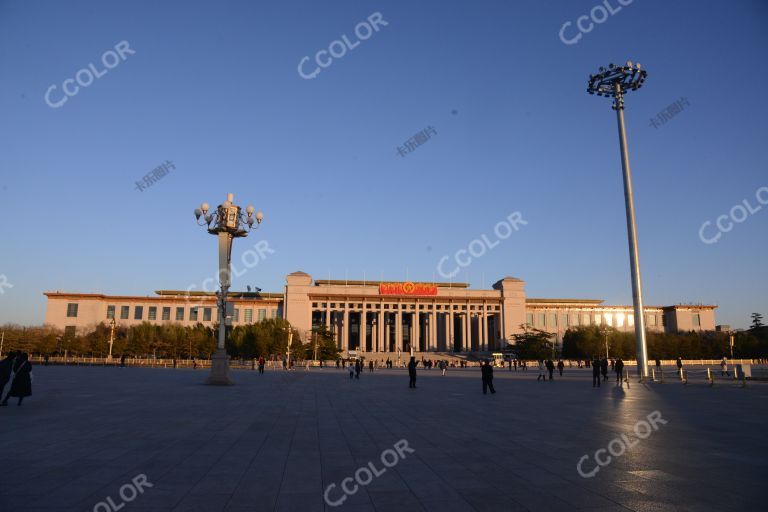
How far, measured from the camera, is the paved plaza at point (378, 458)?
584 centimetres

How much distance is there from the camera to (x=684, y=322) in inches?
4245

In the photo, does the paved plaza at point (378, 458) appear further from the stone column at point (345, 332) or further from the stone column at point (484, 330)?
the stone column at point (484, 330)

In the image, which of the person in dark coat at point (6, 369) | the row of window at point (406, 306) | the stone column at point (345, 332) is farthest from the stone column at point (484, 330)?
the person in dark coat at point (6, 369)

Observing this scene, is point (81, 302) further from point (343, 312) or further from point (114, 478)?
point (114, 478)

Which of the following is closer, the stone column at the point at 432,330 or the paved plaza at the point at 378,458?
the paved plaza at the point at 378,458

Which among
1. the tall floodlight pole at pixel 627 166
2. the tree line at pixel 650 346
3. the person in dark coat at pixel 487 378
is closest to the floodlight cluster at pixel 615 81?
the tall floodlight pole at pixel 627 166

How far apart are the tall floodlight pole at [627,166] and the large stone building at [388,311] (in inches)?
2557

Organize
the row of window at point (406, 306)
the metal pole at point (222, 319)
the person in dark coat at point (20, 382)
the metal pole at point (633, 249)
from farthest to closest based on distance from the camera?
the row of window at point (406, 306) < the metal pole at point (633, 249) < the metal pole at point (222, 319) < the person in dark coat at point (20, 382)

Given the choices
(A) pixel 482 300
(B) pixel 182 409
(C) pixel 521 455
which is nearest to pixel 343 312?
(A) pixel 482 300

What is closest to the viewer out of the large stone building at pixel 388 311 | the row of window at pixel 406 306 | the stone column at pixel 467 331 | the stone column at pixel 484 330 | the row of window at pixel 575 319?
the large stone building at pixel 388 311

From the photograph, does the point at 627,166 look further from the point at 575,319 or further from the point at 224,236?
the point at 575,319

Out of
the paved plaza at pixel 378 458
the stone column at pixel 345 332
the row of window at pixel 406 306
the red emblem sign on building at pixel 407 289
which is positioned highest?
the red emblem sign on building at pixel 407 289

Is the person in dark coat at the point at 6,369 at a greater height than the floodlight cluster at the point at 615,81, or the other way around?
the floodlight cluster at the point at 615,81

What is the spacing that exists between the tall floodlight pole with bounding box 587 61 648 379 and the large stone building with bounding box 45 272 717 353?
6494 cm
